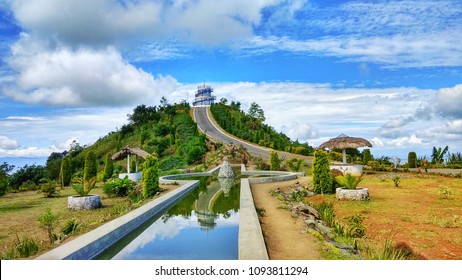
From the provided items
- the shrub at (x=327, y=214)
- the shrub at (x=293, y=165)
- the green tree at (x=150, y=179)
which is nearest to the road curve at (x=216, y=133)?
the shrub at (x=293, y=165)

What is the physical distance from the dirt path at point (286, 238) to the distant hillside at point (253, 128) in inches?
1062

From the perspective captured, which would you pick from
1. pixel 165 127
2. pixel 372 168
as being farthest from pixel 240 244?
pixel 165 127

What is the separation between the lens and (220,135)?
143 feet

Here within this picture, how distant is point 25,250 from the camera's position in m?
5.85

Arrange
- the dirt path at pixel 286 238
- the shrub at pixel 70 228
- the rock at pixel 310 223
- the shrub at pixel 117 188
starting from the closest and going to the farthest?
1. the dirt path at pixel 286 238
2. the rock at pixel 310 223
3. the shrub at pixel 70 228
4. the shrub at pixel 117 188

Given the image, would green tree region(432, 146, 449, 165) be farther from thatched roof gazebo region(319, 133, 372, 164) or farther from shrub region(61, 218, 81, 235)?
shrub region(61, 218, 81, 235)

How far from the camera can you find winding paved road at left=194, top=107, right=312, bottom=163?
3434 centimetres

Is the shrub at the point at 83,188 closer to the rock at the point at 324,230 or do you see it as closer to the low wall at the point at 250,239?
the low wall at the point at 250,239

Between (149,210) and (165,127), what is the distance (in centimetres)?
3312

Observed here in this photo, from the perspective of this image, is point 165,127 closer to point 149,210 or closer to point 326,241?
point 149,210

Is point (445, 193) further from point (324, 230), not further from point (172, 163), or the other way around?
point (172, 163)

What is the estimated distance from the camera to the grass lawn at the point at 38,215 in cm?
716

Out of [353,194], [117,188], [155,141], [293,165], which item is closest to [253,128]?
[155,141]

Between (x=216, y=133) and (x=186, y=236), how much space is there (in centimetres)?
3740
